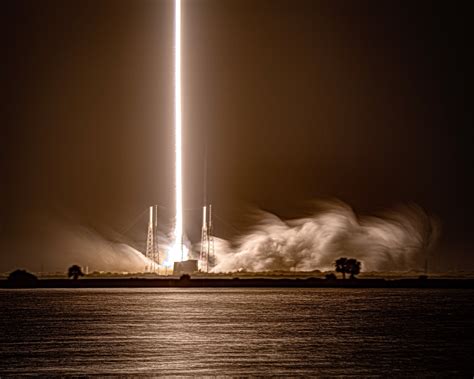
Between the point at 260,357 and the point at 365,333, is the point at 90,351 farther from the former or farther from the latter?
the point at 365,333

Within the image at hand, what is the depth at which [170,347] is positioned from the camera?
83125mm

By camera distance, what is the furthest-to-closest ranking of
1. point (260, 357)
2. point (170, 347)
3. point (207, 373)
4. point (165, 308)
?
point (165, 308)
point (170, 347)
point (260, 357)
point (207, 373)

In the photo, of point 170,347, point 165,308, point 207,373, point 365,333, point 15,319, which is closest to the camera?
point 207,373

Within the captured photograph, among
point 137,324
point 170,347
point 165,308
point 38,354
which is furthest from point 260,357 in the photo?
point 165,308

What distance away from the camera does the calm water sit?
6896cm

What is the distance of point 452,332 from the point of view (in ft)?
326

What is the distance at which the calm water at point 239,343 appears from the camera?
226 ft

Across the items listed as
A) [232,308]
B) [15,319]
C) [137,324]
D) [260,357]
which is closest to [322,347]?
[260,357]

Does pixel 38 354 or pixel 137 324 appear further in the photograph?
pixel 137 324

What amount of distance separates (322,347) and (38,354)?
2134 centimetres

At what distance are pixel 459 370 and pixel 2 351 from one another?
3203 centimetres

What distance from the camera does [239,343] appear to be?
286 feet

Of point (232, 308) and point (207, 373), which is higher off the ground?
point (232, 308)

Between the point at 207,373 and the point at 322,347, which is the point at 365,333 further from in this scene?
the point at 207,373
